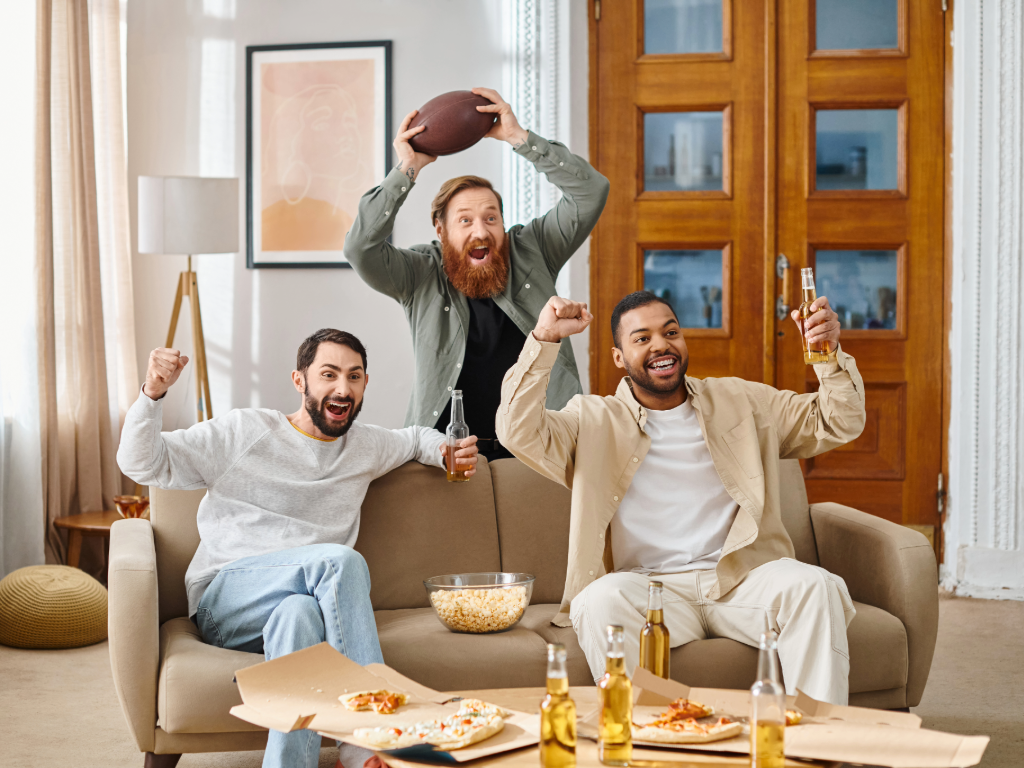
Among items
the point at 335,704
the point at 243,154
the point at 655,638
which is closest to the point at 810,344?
the point at 655,638

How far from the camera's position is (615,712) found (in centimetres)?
143

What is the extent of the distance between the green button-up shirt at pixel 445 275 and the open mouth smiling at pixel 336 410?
1.72 feet

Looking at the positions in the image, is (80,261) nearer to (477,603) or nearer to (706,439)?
(477,603)

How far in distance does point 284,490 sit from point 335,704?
875 mm

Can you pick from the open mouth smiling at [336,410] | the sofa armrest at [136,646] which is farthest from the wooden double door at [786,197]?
the sofa armrest at [136,646]

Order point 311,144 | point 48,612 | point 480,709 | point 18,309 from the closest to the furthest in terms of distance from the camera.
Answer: point 480,709 < point 48,612 < point 18,309 < point 311,144

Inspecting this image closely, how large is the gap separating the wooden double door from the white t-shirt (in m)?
1.96

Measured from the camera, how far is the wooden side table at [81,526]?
151 inches

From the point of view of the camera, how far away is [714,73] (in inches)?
173

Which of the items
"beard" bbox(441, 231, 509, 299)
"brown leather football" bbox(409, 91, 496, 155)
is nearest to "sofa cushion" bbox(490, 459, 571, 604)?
"beard" bbox(441, 231, 509, 299)

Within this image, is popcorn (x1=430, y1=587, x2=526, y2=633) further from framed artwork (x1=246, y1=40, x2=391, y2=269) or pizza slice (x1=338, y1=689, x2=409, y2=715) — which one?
framed artwork (x1=246, y1=40, x2=391, y2=269)

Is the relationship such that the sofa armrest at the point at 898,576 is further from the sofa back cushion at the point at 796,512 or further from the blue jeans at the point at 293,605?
the blue jeans at the point at 293,605

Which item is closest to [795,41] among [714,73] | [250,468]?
[714,73]

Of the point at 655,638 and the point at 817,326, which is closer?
the point at 655,638
